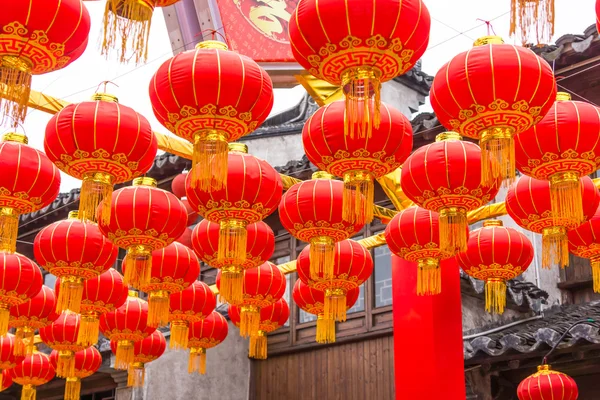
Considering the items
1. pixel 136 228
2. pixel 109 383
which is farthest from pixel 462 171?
pixel 109 383

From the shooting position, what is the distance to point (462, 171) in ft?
22.9

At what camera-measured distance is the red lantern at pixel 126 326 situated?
10305 mm

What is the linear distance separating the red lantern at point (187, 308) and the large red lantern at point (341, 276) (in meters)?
1.54

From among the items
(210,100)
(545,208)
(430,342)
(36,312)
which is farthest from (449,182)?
(36,312)

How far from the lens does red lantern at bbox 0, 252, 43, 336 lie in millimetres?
9242

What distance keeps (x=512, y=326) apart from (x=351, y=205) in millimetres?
4953

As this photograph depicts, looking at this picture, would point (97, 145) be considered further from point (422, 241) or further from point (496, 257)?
point (496, 257)

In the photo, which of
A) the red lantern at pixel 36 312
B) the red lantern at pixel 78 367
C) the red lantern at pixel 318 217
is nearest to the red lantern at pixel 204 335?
the red lantern at pixel 36 312

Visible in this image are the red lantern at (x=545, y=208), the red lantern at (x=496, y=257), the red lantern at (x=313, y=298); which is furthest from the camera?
the red lantern at (x=313, y=298)

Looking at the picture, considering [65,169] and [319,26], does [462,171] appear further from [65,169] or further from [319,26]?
[65,169]

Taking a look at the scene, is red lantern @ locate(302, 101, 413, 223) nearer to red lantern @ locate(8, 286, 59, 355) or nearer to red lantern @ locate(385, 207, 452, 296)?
red lantern @ locate(385, 207, 452, 296)

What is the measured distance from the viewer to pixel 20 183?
7.45 meters

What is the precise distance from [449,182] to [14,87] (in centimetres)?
329

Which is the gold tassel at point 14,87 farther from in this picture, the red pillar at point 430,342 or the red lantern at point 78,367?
the red lantern at point 78,367
